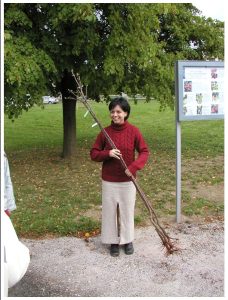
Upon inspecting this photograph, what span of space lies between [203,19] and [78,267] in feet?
29.6

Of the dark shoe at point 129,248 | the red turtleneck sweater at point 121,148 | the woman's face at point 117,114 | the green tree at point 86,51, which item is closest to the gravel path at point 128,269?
the dark shoe at point 129,248

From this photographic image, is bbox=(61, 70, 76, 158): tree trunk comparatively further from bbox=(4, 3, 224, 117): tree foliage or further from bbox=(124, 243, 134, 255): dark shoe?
bbox=(124, 243, 134, 255): dark shoe

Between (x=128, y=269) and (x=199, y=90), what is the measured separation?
242 cm

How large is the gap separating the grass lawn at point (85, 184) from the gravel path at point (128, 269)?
0.55 metres

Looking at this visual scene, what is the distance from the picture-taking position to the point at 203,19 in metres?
11.6

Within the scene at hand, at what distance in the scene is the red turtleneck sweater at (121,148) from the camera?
435 centimetres

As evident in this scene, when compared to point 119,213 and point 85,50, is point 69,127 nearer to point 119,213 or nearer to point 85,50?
point 85,50

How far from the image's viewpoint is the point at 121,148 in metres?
4.36

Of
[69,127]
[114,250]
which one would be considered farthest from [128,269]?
[69,127]

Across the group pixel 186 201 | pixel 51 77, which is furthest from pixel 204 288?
pixel 51 77

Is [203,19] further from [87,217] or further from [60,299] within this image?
[60,299]

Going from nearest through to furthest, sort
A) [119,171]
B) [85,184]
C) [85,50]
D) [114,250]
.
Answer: [119,171] → [114,250] → [85,184] → [85,50]

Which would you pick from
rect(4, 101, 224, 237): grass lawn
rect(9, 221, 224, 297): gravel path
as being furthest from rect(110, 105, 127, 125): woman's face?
rect(4, 101, 224, 237): grass lawn

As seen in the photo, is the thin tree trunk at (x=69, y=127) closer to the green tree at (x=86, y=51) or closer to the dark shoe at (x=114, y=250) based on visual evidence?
the green tree at (x=86, y=51)
